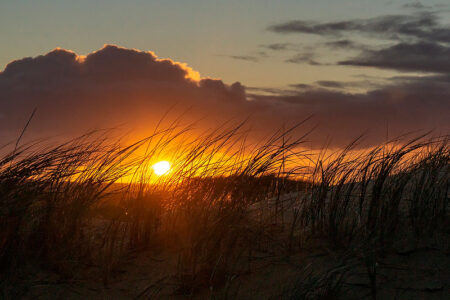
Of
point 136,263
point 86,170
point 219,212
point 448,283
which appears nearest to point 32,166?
point 86,170

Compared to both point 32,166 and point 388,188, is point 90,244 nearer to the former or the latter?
point 32,166

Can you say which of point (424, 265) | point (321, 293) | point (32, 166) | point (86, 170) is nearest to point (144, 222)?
point (86, 170)

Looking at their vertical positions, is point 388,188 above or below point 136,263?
above

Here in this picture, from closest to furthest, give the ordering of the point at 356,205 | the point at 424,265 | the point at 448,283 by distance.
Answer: the point at 448,283 → the point at 424,265 → the point at 356,205

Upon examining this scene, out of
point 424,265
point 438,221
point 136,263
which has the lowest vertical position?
point 136,263

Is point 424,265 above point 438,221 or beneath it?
beneath

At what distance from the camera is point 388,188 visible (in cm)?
363

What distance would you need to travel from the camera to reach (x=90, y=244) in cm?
371

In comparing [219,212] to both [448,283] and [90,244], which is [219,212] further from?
[448,283]

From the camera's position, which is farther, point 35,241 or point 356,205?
point 356,205

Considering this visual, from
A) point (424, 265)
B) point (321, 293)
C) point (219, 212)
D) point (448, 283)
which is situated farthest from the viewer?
point (219, 212)

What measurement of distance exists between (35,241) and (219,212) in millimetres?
1379

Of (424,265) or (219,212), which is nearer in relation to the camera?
(424,265)

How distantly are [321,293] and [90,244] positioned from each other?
185cm
